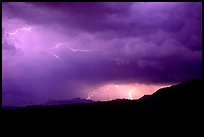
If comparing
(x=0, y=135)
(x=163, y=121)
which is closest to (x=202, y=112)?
(x=163, y=121)

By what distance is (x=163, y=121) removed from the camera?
22484 millimetres

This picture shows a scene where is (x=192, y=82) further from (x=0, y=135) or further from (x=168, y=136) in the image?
(x=0, y=135)

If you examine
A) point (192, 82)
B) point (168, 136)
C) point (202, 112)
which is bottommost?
point (168, 136)

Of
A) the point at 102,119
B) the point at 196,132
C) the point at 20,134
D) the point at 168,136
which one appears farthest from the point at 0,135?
the point at 196,132

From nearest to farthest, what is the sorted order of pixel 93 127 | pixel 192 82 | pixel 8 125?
pixel 93 127 < pixel 8 125 < pixel 192 82

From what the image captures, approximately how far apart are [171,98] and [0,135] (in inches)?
730

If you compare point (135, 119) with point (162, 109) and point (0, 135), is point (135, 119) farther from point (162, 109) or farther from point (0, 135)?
point (0, 135)

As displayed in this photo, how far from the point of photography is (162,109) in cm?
2678

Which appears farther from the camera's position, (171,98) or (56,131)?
(171,98)

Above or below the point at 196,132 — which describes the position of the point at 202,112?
above

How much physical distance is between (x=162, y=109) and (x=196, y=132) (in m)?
7.94

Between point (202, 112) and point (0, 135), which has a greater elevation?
point (202, 112)

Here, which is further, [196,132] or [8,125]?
[8,125]

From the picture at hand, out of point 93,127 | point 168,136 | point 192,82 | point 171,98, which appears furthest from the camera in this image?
point 192,82
